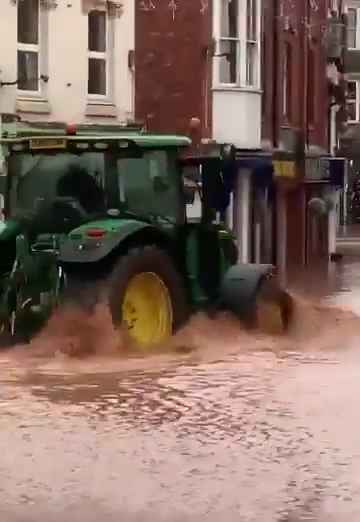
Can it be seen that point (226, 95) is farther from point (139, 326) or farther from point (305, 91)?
point (139, 326)

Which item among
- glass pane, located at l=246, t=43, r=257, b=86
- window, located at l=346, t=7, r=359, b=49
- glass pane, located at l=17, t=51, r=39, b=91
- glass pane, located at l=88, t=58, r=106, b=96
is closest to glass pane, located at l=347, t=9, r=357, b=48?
window, located at l=346, t=7, r=359, b=49

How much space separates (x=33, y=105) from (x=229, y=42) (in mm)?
6377

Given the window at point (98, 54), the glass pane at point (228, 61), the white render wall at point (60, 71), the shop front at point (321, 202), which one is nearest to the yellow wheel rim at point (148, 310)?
the white render wall at point (60, 71)

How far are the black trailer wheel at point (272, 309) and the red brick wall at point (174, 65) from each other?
10755 mm

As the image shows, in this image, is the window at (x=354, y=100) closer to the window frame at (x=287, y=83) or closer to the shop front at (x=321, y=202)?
the shop front at (x=321, y=202)

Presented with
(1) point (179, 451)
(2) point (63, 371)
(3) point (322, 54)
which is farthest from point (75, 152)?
(3) point (322, 54)

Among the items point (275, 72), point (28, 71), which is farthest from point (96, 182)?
point (275, 72)

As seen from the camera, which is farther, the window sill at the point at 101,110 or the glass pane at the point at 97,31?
the glass pane at the point at 97,31

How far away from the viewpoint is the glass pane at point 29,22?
2281 centimetres

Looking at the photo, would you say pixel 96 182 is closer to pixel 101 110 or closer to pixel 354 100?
pixel 101 110

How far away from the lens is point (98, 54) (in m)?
24.2

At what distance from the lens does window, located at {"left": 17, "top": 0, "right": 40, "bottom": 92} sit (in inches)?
897

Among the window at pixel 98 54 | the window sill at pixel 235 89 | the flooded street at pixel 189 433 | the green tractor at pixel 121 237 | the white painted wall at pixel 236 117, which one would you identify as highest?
the window at pixel 98 54

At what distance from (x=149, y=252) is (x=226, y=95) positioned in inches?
543
